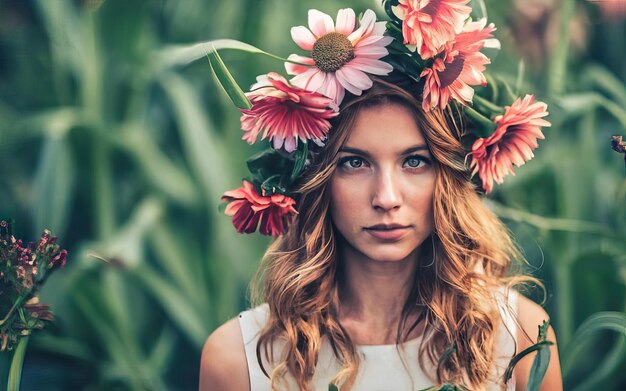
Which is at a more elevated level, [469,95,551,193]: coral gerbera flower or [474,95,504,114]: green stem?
[474,95,504,114]: green stem

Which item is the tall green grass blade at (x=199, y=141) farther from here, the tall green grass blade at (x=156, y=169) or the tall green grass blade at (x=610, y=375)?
the tall green grass blade at (x=610, y=375)

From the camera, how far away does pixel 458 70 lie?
3.30 ft

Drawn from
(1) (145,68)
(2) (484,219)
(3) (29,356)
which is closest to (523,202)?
(2) (484,219)

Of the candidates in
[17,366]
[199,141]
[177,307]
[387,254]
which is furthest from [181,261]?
[387,254]

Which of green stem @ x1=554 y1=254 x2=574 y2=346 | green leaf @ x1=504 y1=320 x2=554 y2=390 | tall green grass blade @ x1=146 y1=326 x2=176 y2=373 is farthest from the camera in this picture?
tall green grass blade @ x1=146 y1=326 x2=176 y2=373

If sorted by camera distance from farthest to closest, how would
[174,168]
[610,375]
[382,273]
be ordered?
1. [174,168]
2. [610,375]
3. [382,273]

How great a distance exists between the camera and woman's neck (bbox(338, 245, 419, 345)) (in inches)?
42.3

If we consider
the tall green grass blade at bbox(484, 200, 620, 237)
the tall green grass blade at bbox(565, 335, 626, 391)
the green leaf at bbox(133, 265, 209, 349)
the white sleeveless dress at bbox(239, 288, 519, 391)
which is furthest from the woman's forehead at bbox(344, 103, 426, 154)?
the green leaf at bbox(133, 265, 209, 349)

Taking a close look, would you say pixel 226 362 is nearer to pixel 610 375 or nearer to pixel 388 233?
pixel 388 233

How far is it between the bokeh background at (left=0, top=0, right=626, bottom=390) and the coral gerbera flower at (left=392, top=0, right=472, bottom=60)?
0.40 m

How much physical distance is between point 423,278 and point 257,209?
0.66 ft

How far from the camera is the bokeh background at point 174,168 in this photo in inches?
55.0

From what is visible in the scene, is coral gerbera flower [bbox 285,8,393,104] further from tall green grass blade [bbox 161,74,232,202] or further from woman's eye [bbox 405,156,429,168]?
tall green grass blade [bbox 161,74,232,202]

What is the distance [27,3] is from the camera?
1538 millimetres
